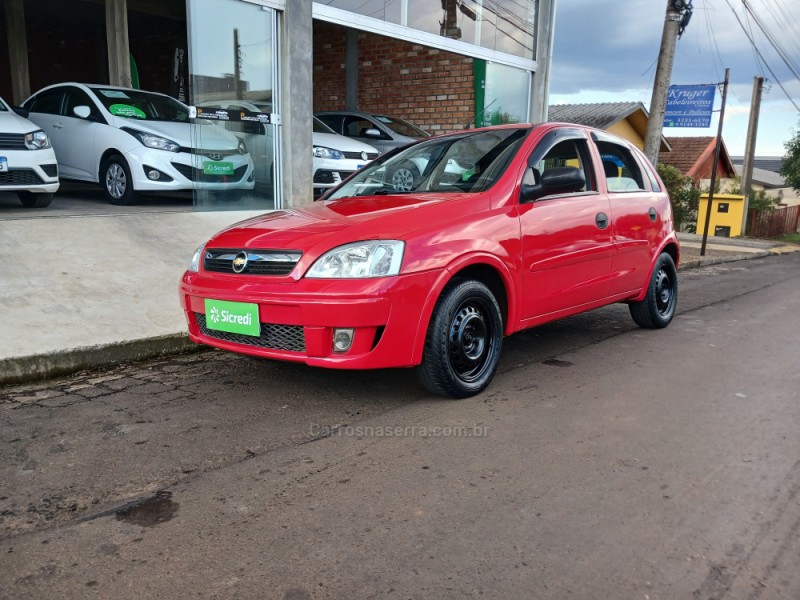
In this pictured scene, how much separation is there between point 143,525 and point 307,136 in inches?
286

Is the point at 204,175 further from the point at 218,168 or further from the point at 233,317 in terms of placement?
the point at 233,317

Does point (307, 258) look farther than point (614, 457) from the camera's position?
Yes

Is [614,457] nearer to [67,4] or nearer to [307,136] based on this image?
[307,136]

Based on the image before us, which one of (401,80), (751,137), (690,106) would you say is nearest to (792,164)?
(751,137)

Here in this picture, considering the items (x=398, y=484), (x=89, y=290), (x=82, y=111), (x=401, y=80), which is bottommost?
(x=398, y=484)

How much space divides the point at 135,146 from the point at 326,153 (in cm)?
292

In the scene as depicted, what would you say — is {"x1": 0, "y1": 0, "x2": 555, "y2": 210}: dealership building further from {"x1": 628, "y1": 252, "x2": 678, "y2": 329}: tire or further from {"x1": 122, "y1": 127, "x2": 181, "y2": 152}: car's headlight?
{"x1": 628, "y1": 252, "x2": 678, "y2": 329}: tire

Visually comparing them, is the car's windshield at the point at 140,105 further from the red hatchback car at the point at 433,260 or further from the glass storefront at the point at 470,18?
the red hatchback car at the point at 433,260

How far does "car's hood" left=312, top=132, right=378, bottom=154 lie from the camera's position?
1076cm

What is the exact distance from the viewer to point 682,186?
2241 centimetres

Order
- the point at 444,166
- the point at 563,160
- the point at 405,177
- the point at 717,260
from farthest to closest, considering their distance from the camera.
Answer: the point at 717,260, the point at 563,160, the point at 405,177, the point at 444,166

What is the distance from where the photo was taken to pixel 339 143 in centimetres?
1088

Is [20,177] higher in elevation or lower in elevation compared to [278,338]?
higher

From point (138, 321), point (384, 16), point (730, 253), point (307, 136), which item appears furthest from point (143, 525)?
point (730, 253)
